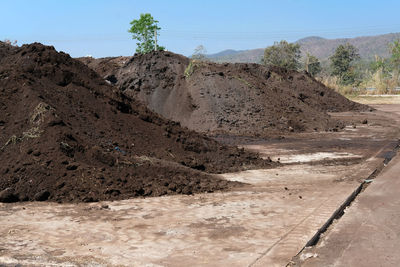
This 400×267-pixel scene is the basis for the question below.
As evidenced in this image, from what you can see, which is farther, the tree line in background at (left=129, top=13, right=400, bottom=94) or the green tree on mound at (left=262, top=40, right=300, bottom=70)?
the green tree on mound at (left=262, top=40, right=300, bottom=70)

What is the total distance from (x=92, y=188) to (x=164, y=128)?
4252mm

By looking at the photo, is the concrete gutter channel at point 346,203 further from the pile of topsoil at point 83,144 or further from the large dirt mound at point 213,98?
the large dirt mound at point 213,98

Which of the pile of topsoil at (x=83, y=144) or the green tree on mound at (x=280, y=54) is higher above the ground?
the green tree on mound at (x=280, y=54)

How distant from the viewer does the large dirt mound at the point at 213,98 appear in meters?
21.5

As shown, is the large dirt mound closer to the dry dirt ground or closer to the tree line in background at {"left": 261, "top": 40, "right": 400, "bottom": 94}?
the dry dirt ground

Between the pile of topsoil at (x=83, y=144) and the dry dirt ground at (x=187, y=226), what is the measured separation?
556 mm

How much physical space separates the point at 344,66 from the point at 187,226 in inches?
2602

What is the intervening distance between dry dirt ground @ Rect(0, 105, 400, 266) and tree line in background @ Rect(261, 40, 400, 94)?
35.0 metres

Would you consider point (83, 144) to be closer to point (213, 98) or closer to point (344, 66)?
point (213, 98)

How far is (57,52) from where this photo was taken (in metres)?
13.8

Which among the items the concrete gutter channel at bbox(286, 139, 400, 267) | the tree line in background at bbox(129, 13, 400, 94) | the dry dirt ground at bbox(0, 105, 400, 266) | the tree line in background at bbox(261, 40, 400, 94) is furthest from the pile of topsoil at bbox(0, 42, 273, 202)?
the tree line in background at bbox(261, 40, 400, 94)

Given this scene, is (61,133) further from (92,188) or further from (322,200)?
(322,200)

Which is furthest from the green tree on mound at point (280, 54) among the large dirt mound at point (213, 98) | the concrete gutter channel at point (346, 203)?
the concrete gutter channel at point (346, 203)

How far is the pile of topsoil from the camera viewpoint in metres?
8.90
